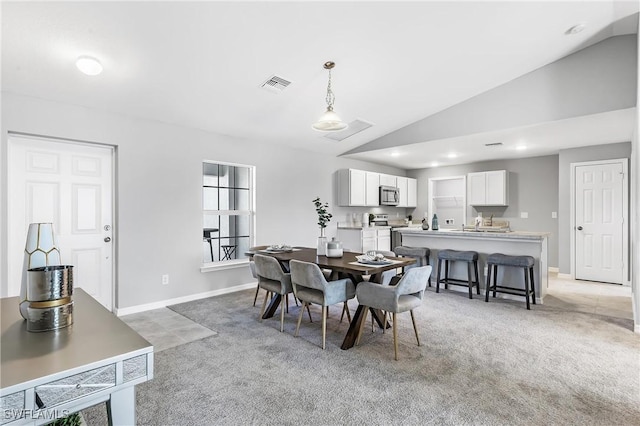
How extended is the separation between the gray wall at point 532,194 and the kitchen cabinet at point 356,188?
2446 millimetres

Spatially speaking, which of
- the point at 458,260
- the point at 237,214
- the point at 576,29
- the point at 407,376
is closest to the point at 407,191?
the point at 458,260

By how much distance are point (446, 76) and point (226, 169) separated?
332 centimetres

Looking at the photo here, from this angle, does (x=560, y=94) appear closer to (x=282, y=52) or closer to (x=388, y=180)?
(x=282, y=52)

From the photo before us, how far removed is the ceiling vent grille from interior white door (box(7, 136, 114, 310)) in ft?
10.4

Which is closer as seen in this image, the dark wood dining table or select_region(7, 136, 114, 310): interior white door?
the dark wood dining table

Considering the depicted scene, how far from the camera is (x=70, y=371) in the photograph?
0.89 m

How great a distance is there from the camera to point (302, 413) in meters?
1.96

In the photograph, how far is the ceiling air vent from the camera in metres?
3.61

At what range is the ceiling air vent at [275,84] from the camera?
3608mm

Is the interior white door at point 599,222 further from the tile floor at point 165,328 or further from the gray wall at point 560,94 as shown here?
the tile floor at point 165,328

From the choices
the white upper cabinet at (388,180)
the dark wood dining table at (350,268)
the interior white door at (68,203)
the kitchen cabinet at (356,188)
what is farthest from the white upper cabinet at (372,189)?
the interior white door at (68,203)

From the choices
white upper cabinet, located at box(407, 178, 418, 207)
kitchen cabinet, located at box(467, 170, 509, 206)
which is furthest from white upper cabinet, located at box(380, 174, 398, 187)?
kitchen cabinet, located at box(467, 170, 509, 206)

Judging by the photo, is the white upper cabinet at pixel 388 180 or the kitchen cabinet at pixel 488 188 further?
the white upper cabinet at pixel 388 180

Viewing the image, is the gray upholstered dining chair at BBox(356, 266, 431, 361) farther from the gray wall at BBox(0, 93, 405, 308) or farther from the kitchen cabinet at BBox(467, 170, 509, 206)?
the kitchen cabinet at BBox(467, 170, 509, 206)
